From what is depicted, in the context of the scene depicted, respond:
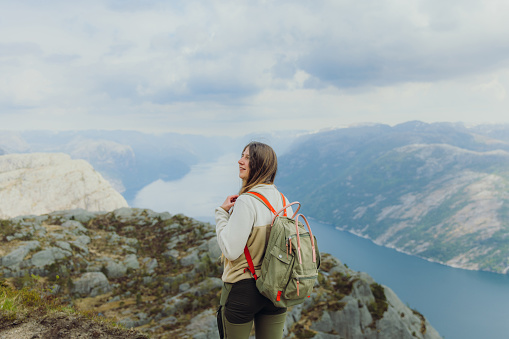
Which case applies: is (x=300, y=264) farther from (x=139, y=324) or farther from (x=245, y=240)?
(x=139, y=324)

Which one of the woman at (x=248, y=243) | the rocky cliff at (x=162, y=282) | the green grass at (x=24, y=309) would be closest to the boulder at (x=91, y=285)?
the rocky cliff at (x=162, y=282)

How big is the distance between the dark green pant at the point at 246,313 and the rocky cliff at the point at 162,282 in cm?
805

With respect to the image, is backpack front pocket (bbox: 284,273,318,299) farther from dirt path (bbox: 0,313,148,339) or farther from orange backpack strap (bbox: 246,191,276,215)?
dirt path (bbox: 0,313,148,339)

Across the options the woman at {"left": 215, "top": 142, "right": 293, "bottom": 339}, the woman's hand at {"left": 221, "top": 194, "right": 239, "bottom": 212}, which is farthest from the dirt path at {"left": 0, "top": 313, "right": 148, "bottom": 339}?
the woman's hand at {"left": 221, "top": 194, "right": 239, "bottom": 212}

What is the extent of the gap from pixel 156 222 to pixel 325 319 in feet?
75.4

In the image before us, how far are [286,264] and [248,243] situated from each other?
1.74 ft

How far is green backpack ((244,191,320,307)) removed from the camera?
3.38 m

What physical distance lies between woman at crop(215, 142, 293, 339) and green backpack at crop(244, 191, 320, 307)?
13 cm

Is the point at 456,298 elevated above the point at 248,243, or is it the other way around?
the point at 248,243

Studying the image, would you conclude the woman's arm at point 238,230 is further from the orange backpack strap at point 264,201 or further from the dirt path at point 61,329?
the dirt path at point 61,329

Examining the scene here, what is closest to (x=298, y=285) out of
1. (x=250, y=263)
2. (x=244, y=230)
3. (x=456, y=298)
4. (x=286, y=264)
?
(x=286, y=264)

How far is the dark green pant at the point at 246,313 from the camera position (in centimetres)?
363

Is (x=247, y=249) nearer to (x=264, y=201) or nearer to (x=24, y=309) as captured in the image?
(x=264, y=201)

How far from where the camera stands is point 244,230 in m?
3.41
